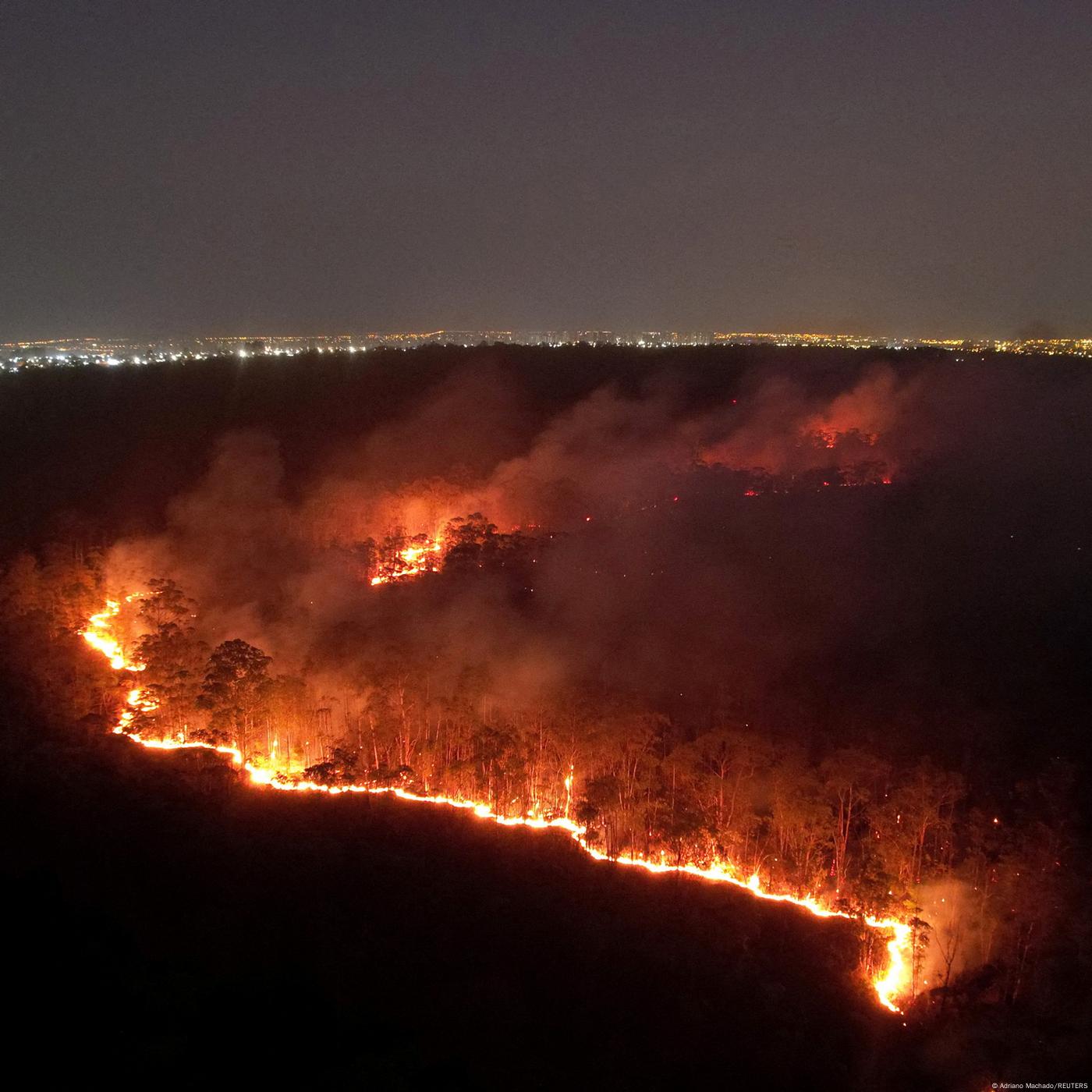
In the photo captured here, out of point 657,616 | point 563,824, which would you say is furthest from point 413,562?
point 563,824

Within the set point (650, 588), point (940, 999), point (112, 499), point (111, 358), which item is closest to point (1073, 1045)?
point (940, 999)

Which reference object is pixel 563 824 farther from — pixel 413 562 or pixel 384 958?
pixel 413 562

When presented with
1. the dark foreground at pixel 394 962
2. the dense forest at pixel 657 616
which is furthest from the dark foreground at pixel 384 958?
the dense forest at pixel 657 616

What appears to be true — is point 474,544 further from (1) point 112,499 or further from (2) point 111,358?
(2) point 111,358

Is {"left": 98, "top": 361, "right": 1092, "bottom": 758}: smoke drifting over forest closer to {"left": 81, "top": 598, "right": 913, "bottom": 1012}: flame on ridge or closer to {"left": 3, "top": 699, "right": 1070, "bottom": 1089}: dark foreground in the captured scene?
{"left": 81, "top": 598, "right": 913, "bottom": 1012}: flame on ridge

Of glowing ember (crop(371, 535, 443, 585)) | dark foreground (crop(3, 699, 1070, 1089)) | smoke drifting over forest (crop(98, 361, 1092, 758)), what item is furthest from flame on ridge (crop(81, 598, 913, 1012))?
glowing ember (crop(371, 535, 443, 585))

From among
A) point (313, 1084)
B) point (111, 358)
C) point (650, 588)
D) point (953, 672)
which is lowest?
point (313, 1084)
